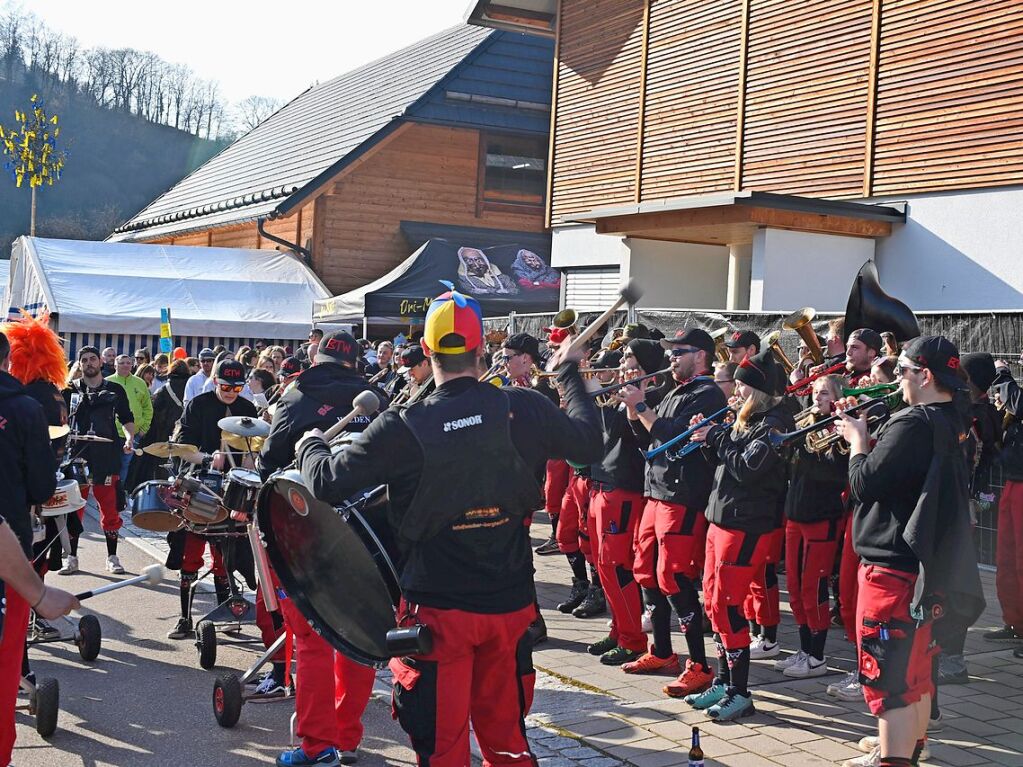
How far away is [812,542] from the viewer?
709 cm

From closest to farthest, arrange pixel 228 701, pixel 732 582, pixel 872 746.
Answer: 1. pixel 872 746
2. pixel 228 701
3. pixel 732 582

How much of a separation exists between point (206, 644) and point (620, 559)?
2695 millimetres

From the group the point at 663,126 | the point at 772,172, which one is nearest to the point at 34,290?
the point at 663,126

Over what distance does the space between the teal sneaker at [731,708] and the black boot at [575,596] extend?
9.00ft

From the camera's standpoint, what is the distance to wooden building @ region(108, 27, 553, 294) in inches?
1020

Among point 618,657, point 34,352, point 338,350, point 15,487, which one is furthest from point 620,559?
point 34,352

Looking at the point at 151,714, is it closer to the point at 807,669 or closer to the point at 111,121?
the point at 807,669

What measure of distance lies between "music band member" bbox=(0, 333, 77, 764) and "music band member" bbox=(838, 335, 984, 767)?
134 inches

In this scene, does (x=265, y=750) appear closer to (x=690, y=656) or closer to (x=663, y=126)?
(x=690, y=656)

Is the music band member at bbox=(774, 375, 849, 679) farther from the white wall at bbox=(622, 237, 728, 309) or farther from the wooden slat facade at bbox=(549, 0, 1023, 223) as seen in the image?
the white wall at bbox=(622, 237, 728, 309)

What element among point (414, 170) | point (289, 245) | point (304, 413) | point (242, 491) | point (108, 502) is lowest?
point (108, 502)

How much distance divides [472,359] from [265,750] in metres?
2.69

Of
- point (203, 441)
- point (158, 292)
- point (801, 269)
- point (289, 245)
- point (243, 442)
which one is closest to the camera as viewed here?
point (243, 442)

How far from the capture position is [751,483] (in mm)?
5980
